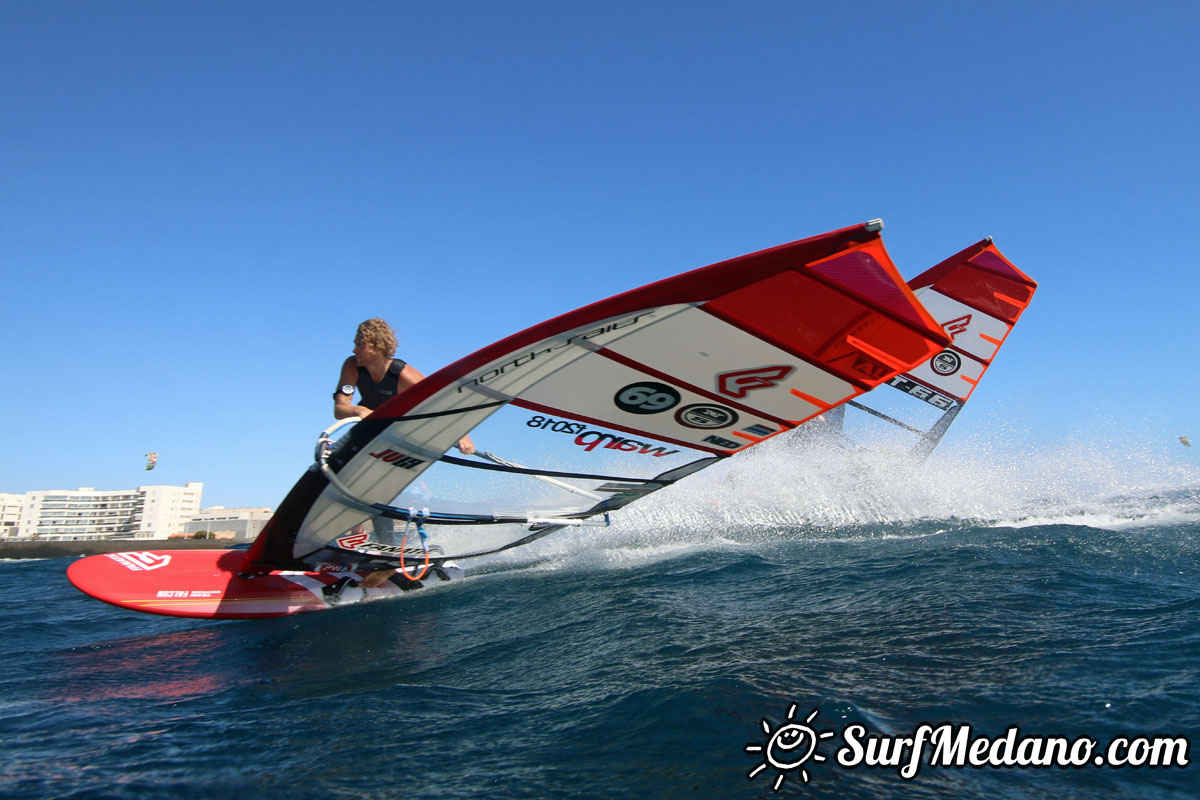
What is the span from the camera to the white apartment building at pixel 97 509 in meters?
112

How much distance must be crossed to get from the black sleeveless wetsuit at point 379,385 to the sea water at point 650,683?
189 cm

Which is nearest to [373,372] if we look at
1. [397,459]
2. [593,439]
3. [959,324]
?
[397,459]

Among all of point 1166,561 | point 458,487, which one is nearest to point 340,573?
point 458,487

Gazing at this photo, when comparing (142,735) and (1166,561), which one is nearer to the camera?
(142,735)

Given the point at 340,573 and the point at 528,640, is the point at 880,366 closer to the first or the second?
the point at 528,640

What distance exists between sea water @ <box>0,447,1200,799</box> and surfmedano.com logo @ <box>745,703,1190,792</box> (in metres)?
0.02

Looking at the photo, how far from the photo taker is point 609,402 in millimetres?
4727

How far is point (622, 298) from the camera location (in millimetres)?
3615

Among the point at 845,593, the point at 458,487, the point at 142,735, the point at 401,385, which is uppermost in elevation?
the point at 401,385

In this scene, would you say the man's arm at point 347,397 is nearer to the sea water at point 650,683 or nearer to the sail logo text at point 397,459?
the sail logo text at point 397,459

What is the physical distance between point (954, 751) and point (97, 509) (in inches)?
6485

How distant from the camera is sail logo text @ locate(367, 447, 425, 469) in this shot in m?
4.70

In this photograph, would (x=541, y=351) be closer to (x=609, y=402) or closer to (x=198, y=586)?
(x=609, y=402)

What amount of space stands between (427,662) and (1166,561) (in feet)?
20.2
